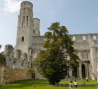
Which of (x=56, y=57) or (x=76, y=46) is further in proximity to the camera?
(x=76, y=46)

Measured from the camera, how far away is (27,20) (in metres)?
49.4

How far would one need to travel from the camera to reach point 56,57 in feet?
72.3

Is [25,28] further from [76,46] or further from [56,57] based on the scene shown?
[56,57]

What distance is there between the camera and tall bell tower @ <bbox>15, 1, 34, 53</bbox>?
4776cm

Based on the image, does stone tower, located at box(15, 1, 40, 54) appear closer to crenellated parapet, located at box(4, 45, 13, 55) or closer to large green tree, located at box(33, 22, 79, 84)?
crenellated parapet, located at box(4, 45, 13, 55)

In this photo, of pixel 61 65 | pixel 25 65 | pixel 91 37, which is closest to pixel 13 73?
pixel 25 65

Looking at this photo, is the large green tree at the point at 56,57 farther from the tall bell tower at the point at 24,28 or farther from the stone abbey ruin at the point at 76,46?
the tall bell tower at the point at 24,28

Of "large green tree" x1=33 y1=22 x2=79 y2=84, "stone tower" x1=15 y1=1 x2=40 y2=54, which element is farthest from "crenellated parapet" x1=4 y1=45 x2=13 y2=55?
"stone tower" x1=15 y1=1 x2=40 y2=54

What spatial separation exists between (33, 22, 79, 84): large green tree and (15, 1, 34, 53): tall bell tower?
25230mm

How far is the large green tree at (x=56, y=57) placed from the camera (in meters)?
21.5

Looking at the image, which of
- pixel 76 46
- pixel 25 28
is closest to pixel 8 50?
pixel 25 28

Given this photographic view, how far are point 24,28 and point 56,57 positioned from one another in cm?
2926

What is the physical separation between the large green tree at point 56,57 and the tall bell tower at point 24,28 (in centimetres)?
2523

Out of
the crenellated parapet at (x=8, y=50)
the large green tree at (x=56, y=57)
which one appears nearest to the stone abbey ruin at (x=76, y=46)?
the crenellated parapet at (x=8, y=50)
